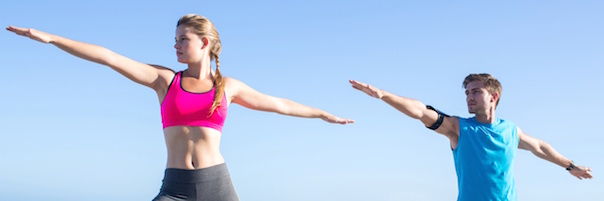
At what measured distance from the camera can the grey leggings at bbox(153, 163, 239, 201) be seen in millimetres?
6676

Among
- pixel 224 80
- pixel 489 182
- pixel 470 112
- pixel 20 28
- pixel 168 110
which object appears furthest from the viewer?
pixel 470 112

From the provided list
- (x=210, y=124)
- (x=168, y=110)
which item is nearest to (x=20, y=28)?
(x=168, y=110)

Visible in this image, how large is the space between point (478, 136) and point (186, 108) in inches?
184

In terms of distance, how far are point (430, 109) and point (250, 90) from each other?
3003 millimetres

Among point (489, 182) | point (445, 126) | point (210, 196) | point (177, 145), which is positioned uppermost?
point (445, 126)

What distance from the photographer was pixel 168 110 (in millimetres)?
6664

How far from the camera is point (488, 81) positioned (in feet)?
32.8

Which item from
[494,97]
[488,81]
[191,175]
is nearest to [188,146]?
[191,175]

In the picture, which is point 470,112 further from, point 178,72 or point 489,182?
point 178,72

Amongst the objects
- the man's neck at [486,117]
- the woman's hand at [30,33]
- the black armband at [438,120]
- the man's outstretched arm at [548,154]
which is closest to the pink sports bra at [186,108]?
the woman's hand at [30,33]

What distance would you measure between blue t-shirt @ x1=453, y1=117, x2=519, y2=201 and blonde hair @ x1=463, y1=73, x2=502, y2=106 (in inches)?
23.1

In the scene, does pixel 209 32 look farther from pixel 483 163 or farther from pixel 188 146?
pixel 483 163

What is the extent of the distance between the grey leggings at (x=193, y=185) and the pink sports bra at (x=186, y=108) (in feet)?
1.57

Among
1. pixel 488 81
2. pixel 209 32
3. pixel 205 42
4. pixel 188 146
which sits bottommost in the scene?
pixel 188 146
